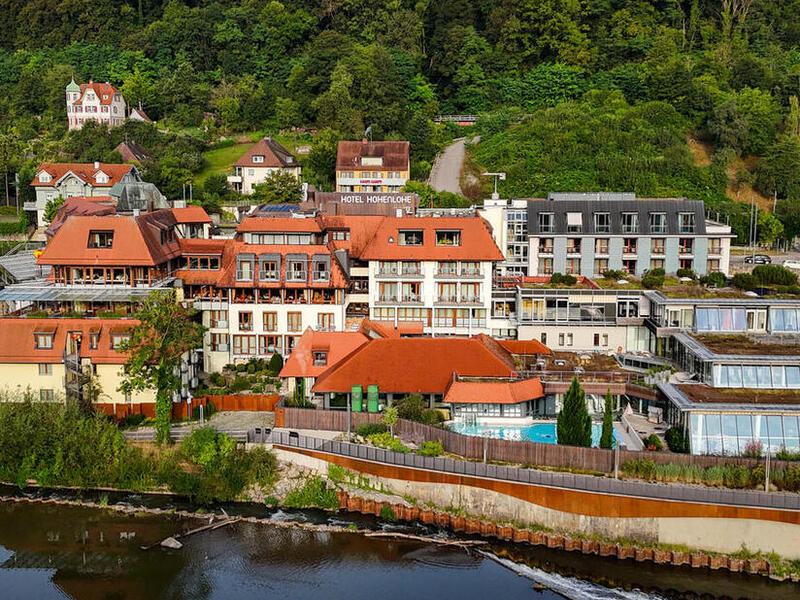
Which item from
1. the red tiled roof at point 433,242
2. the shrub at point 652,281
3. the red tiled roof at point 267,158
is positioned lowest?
the shrub at point 652,281

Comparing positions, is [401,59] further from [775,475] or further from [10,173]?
[775,475]

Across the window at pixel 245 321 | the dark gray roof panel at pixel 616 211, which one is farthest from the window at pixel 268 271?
the dark gray roof panel at pixel 616 211

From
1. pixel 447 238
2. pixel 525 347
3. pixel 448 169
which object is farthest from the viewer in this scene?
pixel 448 169

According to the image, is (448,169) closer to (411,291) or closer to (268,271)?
(411,291)

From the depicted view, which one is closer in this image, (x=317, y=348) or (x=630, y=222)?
(x=317, y=348)

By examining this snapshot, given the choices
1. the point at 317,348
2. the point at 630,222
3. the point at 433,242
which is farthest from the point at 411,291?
the point at 630,222

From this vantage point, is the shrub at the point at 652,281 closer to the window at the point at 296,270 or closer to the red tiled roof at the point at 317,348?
the red tiled roof at the point at 317,348

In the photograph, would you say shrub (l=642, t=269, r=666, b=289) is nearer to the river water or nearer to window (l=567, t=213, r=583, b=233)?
window (l=567, t=213, r=583, b=233)

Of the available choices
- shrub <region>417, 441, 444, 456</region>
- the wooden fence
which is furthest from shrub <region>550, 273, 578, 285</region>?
shrub <region>417, 441, 444, 456</region>
